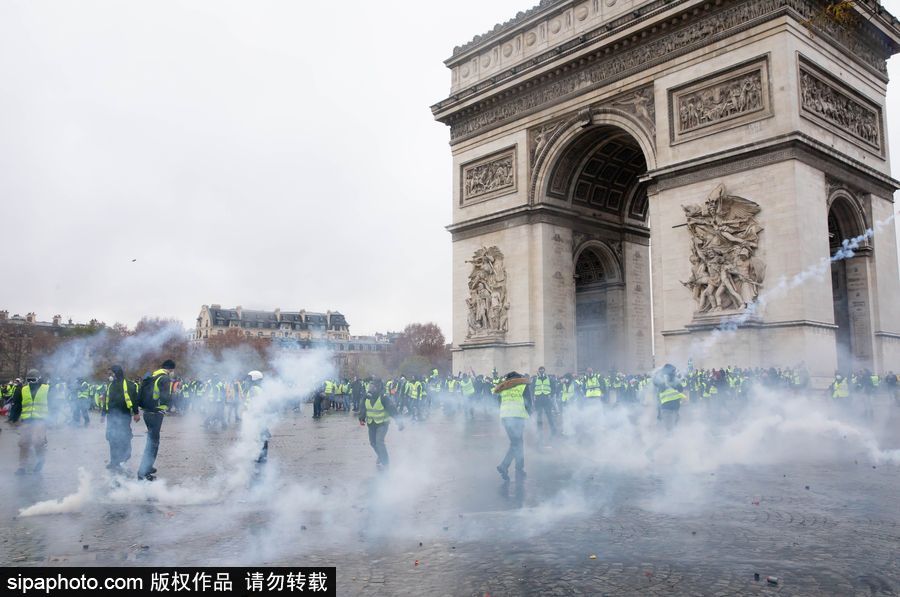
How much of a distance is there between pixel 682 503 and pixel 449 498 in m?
2.98

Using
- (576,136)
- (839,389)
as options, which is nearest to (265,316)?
(576,136)

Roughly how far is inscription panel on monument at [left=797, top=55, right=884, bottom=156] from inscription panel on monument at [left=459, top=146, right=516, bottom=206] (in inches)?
466

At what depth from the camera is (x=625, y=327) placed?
32.8 metres

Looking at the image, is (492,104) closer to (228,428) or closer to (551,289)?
(551,289)

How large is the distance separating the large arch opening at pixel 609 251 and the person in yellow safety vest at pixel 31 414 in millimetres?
21856

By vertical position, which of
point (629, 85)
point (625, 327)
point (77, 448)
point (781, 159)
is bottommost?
point (77, 448)

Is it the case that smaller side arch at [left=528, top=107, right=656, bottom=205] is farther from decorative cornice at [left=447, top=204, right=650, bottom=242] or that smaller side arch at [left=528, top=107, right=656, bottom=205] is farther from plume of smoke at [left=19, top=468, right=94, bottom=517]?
plume of smoke at [left=19, top=468, right=94, bottom=517]

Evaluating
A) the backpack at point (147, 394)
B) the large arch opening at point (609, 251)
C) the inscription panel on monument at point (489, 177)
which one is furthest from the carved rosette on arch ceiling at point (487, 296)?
the backpack at point (147, 394)

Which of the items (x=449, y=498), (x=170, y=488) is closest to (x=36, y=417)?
(x=170, y=488)

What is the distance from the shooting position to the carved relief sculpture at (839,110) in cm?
2333

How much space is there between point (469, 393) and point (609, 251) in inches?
394

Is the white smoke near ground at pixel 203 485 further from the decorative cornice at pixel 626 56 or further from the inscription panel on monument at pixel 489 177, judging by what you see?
the decorative cornice at pixel 626 56

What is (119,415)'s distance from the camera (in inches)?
448

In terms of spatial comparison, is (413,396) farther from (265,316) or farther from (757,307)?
(265,316)
